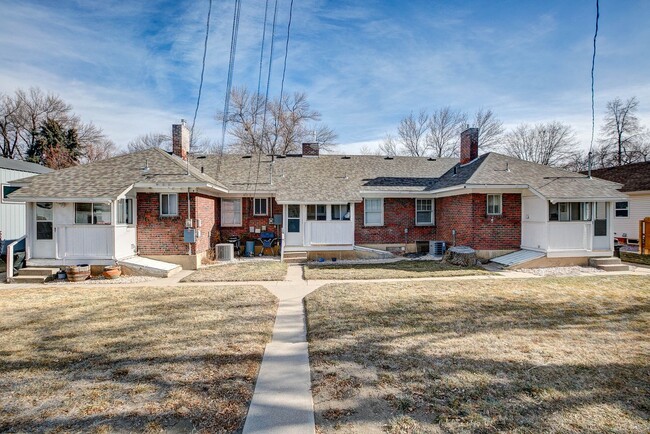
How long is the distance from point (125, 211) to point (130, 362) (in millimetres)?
9237

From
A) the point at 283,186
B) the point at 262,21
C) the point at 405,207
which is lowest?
the point at 405,207

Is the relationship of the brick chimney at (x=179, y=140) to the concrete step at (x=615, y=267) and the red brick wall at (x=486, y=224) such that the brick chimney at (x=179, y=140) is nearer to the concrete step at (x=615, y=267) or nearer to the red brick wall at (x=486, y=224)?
the red brick wall at (x=486, y=224)

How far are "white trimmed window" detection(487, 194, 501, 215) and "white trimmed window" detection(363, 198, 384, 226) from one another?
15.8 ft

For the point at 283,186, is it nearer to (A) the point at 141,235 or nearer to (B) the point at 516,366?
(A) the point at 141,235

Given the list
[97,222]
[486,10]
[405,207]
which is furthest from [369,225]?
[97,222]

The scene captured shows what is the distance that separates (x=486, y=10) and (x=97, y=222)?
14.1 m

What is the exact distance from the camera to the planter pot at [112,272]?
11.5m

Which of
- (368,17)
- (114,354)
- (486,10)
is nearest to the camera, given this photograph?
(114,354)

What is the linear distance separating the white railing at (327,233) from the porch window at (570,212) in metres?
8.65

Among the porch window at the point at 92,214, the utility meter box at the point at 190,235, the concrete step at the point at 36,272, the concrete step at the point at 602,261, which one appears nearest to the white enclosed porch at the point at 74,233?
the porch window at the point at 92,214

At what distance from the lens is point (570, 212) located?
14.1 m

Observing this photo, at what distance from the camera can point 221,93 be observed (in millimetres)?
12203

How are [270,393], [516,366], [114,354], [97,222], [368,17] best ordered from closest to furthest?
[270,393] → [516,366] → [114,354] → [368,17] → [97,222]

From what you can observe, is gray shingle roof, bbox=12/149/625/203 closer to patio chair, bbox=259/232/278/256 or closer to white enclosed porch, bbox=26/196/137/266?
white enclosed porch, bbox=26/196/137/266
